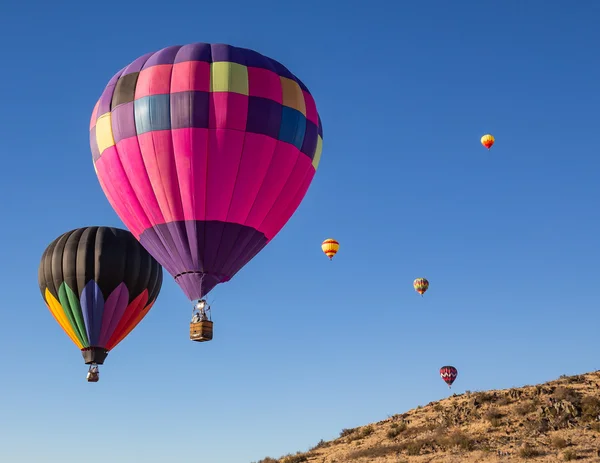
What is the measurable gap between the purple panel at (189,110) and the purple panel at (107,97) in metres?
3.34

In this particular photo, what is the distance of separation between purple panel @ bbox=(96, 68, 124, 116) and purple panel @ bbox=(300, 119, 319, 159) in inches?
317

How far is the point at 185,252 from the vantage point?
35594 millimetres

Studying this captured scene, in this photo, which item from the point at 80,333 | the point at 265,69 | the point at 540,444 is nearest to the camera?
the point at 540,444

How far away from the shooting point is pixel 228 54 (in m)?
37.1

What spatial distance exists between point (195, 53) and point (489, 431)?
754 inches

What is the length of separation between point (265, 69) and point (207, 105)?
3.16m

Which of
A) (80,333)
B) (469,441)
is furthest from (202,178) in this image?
(80,333)

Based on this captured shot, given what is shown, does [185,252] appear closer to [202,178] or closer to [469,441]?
[202,178]

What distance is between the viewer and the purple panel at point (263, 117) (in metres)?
36.2

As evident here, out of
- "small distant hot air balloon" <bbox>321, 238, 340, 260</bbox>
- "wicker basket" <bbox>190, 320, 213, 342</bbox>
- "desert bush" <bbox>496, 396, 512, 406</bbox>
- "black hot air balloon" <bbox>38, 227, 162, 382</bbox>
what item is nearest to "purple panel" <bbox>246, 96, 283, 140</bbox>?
"wicker basket" <bbox>190, 320, 213, 342</bbox>

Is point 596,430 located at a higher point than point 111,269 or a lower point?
lower

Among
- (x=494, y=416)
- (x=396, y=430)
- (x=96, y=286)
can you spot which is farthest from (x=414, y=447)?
(x=96, y=286)

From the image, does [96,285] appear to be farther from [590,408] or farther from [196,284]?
[590,408]

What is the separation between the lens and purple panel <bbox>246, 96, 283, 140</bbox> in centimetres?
3619
